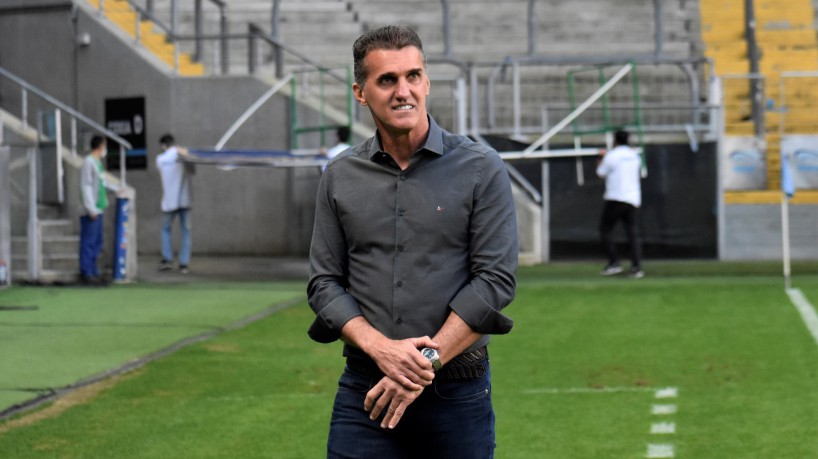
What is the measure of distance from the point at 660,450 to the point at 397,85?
453 cm

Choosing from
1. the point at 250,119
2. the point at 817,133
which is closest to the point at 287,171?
the point at 250,119

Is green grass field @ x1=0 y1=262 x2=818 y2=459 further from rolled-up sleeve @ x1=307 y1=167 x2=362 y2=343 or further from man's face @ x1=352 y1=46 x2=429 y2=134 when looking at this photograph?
man's face @ x1=352 y1=46 x2=429 y2=134

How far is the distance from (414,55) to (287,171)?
1975cm

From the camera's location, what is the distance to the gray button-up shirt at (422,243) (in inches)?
166

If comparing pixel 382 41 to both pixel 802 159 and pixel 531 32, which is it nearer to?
pixel 802 159

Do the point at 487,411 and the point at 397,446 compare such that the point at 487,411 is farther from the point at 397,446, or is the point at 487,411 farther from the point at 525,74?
the point at 525,74

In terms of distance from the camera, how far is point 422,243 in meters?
4.23

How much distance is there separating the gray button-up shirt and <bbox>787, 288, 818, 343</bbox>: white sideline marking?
860 cm

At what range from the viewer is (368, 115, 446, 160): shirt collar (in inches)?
169

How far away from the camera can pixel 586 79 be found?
24.3 m

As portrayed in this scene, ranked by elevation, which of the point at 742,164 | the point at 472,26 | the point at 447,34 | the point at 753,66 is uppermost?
the point at 472,26

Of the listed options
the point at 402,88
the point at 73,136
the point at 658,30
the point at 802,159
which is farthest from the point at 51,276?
the point at 402,88

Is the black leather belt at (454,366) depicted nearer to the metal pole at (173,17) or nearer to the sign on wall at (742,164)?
the sign on wall at (742,164)

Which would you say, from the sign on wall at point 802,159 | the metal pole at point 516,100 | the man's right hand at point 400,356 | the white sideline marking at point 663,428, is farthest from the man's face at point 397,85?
the sign on wall at point 802,159
